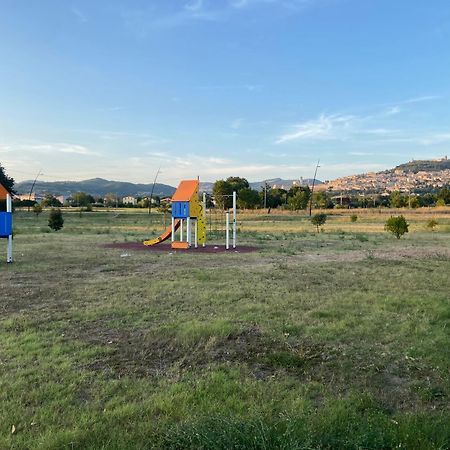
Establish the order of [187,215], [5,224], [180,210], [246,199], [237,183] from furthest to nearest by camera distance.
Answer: [237,183], [246,199], [180,210], [187,215], [5,224]

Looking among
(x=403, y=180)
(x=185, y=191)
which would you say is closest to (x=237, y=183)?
(x=185, y=191)

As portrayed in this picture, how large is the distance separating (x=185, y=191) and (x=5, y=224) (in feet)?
29.2

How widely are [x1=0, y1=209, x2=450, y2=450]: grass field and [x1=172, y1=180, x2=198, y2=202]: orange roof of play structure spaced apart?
36.6ft

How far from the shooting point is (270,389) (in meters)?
4.52

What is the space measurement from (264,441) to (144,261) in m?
12.3

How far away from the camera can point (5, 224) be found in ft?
50.2

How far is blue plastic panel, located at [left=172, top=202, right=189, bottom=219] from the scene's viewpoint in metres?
21.4

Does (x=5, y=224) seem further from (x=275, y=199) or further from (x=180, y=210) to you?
(x=275, y=199)

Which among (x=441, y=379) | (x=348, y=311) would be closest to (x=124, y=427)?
(x=441, y=379)

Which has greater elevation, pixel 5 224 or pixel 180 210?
pixel 180 210

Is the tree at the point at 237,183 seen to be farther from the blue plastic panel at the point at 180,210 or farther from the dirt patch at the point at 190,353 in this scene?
the dirt patch at the point at 190,353

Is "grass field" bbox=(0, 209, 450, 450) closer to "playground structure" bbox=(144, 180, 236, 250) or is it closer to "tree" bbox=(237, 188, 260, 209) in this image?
"playground structure" bbox=(144, 180, 236, 250)

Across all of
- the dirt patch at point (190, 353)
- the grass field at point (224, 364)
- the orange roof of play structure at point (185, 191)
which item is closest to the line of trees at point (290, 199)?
the orange roof of play structure at point (185, 191)

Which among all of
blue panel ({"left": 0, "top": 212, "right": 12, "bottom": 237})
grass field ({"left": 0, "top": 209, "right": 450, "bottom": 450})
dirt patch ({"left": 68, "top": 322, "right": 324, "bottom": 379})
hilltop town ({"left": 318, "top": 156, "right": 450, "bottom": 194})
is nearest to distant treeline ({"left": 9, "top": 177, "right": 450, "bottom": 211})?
blue panel ({"left": 0, "top": 212, "right": 12, "bottom": 237})
